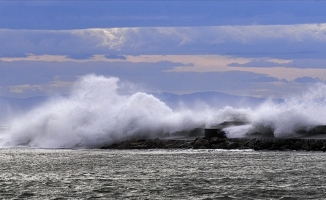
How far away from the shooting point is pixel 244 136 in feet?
185

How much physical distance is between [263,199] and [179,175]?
29.7 ft

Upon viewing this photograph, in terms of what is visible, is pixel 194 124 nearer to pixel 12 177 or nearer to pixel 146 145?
pixel 146 145

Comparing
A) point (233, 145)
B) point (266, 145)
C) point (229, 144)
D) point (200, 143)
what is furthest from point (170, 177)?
point (200, 143)

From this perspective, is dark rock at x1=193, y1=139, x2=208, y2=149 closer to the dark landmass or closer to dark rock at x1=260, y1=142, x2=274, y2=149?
the dark landmass

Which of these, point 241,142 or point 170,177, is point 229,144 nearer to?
point 241,142

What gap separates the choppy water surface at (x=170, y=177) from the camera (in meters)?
25.5

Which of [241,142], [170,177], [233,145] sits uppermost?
[241,142]

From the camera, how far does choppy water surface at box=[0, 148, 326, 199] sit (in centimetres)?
2545

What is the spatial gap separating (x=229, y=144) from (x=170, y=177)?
22.1 metres

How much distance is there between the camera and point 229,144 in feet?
174

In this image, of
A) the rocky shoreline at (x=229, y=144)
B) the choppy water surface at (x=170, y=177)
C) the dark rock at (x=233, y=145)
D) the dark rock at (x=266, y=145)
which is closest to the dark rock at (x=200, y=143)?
the rocky shoreline at (x=229, y=144)

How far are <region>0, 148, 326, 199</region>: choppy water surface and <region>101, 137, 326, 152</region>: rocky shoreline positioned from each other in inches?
176

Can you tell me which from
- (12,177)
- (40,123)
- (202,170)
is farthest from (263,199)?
(40,123)

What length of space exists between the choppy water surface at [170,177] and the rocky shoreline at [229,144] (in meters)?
4.46
